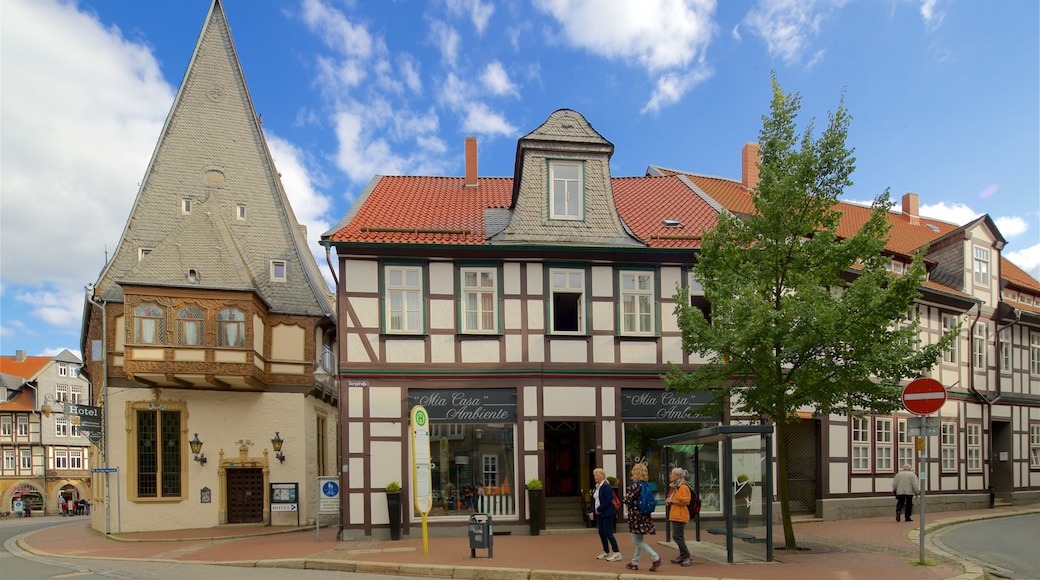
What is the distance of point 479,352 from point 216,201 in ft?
44.5

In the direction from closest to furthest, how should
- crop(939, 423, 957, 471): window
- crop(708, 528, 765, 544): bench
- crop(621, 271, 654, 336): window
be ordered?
crop(708, 528, 765, 544): bench
crop(621, 271, 654, 336): window
crop(939, 423, 957, 471): window

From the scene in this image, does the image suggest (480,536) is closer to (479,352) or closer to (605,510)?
(605,510)

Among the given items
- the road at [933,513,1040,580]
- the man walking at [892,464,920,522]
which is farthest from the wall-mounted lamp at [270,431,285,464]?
the road at [933,513,1040,580]

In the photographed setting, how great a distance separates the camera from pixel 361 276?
1766 cm

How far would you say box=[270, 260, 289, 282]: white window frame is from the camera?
25.7 m

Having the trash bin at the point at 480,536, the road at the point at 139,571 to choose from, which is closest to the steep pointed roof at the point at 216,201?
the road at the point at 139,571

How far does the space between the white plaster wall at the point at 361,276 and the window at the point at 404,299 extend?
1.00ft

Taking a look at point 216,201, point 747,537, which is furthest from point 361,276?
point 216,201

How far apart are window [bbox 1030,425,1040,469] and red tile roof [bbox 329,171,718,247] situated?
52.9 feet

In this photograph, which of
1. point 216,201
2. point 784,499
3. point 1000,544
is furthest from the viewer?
point 216,201

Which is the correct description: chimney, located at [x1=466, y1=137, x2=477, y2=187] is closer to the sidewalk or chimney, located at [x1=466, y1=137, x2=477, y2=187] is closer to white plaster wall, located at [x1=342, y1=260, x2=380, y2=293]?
white plaster wall, located at [x1=342, y1=260, x2=380, y2=293]

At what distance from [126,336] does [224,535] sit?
6.45 meters

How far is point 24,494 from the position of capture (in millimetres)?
59094

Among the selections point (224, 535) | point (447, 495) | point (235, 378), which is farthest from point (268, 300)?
point (447, 495)
